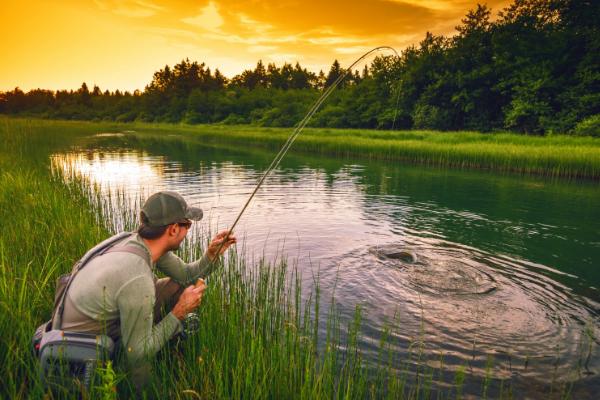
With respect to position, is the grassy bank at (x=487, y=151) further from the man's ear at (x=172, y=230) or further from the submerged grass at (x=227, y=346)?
the man's ear at (x=172, y=230)

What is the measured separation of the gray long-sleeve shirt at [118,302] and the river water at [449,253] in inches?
107

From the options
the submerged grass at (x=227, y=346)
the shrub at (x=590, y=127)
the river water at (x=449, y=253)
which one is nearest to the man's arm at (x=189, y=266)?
the submerged grass at (x=227, y=346)

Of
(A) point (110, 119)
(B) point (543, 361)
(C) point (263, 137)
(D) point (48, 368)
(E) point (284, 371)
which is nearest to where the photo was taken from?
(D) point (48, 368)

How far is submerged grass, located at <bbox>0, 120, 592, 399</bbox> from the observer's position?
269cm

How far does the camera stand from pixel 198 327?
11.4ft

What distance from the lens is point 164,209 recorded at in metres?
2.91

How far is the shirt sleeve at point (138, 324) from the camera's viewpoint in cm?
253

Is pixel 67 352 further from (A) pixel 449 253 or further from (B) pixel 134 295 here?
(A) pixel 449 253

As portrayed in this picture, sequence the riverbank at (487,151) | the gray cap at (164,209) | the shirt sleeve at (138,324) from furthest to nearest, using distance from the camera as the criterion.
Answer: the riverbank at (487,151)
the gray cap at (164,209)
the shirt sleeve at (138,324)

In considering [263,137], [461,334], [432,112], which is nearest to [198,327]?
[461,334]

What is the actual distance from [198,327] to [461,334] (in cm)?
375

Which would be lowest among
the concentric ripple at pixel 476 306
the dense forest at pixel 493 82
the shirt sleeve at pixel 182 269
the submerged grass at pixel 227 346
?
the concentric ripple at pixel 476 306

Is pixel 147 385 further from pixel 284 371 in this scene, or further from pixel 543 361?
pixel 543 361

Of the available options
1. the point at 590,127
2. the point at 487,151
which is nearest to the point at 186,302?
the point at 487,151
